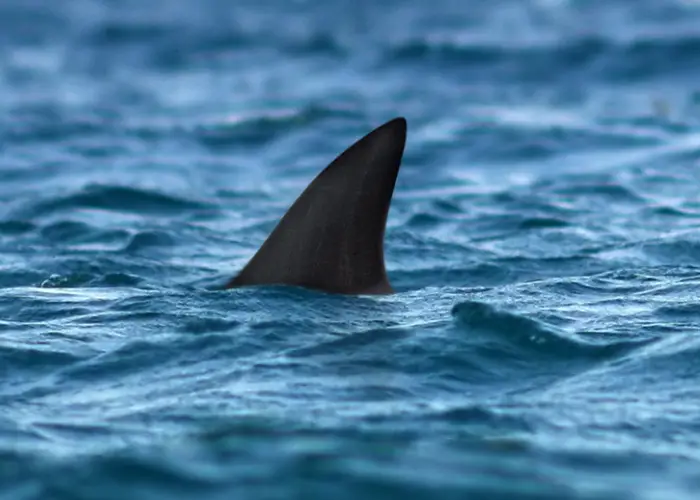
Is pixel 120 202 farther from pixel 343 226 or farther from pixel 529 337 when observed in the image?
pixel 529 337

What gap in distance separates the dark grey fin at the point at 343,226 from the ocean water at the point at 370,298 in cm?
16

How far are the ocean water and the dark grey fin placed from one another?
0.54 ft

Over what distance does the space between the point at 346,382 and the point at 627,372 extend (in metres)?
1.60

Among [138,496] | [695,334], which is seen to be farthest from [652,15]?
[138,496]

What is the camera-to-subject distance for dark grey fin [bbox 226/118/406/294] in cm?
698

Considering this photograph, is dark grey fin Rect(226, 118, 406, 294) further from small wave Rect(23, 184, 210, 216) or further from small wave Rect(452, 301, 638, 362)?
small wave Rect(23, 184, 210, 216)

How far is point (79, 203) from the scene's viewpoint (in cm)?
1335

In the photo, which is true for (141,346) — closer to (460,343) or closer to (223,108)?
(460,343)

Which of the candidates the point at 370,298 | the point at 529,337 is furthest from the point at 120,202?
the point at 529,337

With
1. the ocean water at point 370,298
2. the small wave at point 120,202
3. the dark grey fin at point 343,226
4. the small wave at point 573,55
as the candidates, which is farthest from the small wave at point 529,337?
the small wave at point 573,55

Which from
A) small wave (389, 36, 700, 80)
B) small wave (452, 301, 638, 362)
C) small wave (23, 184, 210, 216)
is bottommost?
small wave (452, 301, 638, 362)

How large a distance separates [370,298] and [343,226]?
21.6 inches

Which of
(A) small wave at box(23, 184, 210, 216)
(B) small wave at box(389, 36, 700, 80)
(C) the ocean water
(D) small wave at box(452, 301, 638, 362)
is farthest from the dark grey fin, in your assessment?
(B) small wave at box(389, 36, 700, 80)

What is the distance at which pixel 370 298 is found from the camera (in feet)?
24.1
